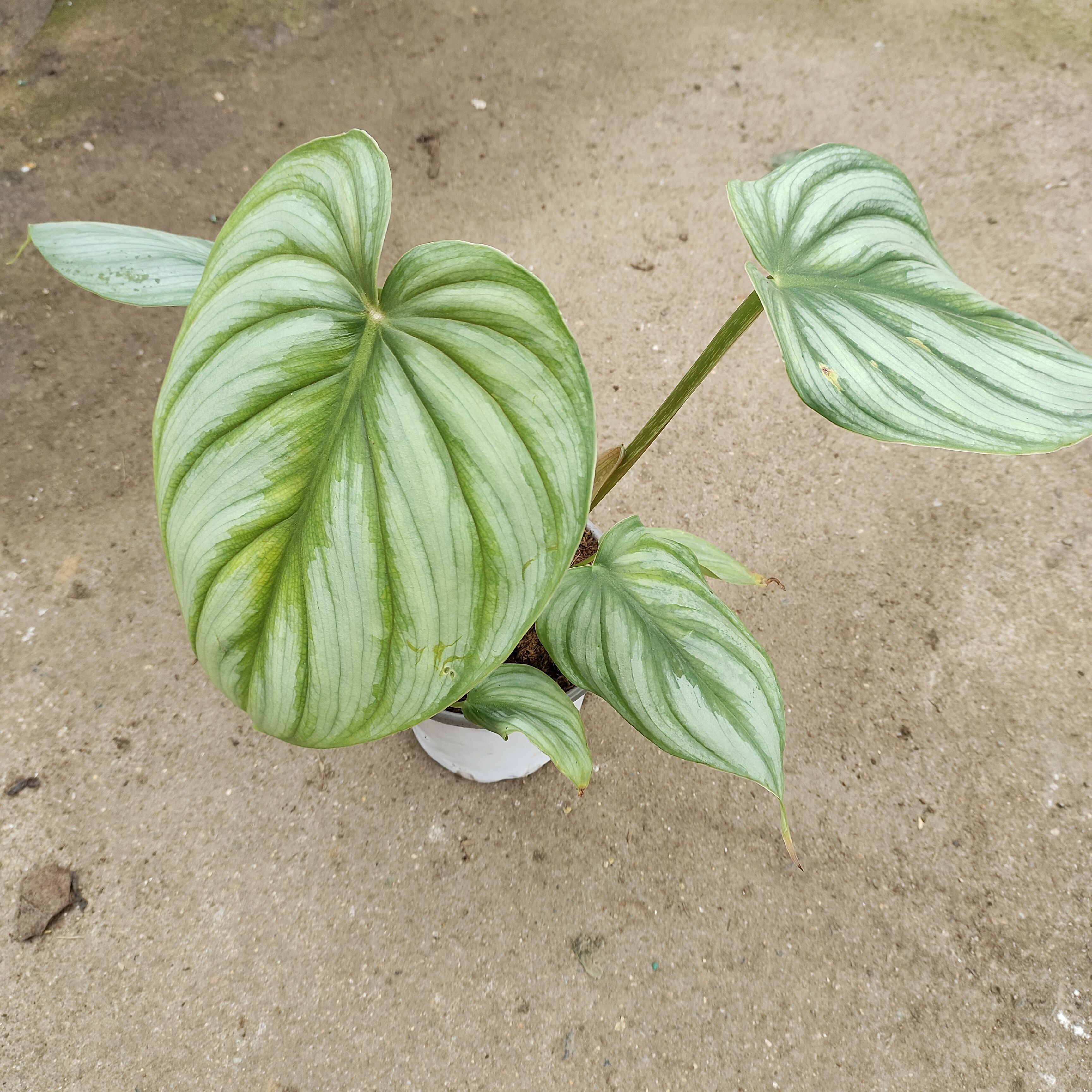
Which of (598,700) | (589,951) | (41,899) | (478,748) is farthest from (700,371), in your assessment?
(41,899)

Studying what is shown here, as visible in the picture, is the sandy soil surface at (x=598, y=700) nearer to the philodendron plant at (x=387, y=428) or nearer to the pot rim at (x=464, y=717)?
the pot rim at (x=464, y=717)

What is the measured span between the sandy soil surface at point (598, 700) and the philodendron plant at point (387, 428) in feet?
2.33

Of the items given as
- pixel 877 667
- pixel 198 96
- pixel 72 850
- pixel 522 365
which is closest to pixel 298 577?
pixel 522 365

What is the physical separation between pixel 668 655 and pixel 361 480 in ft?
1.18

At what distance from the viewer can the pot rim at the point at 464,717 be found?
0.90 metres

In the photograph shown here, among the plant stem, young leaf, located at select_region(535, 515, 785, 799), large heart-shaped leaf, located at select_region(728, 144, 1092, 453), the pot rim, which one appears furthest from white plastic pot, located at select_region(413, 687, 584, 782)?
large heart-shaped leaf, located at select_region(728, 144, 1092, 453)

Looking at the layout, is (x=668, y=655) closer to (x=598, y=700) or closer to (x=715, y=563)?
(x=715, y=563)

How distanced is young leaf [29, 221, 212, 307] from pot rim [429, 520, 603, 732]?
0.50m

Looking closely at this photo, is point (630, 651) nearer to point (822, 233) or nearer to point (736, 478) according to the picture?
point (822, 233)

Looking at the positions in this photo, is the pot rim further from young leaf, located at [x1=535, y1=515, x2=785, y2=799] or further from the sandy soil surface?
the sandy soil surface

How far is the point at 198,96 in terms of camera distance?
1785 mm

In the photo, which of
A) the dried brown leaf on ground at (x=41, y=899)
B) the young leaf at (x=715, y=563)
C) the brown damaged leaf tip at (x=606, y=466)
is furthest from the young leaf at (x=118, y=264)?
the dried brown leaf on ground at (x=41, y=899)

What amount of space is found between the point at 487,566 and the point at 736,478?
1022 millimetres

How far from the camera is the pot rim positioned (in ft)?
2.95
